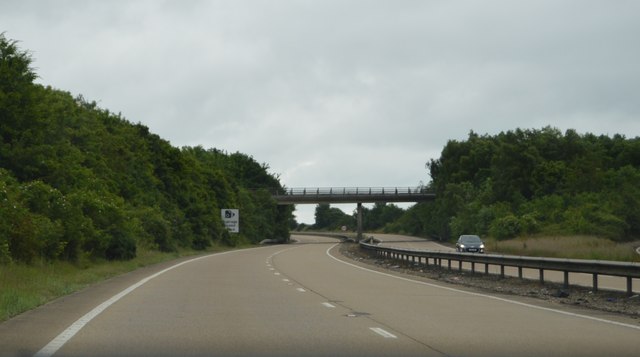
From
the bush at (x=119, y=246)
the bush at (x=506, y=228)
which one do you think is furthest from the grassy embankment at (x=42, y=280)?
the bush at (x=506, y=228)

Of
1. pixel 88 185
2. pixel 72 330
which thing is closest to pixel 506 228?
pixel 88 185

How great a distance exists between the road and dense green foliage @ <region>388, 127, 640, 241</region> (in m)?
58.7

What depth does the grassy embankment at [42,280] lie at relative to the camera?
17453mm

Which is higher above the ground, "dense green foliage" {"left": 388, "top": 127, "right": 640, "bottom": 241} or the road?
"dense green foliage" {"left": 388, "top": 127, "right": 640, "bottom": 241}

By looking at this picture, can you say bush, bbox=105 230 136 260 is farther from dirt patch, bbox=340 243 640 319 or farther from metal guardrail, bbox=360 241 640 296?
dirt patch, bbox=340 243 640 319

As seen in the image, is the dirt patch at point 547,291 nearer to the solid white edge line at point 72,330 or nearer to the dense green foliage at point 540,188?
the solid white edge line at point 72,330

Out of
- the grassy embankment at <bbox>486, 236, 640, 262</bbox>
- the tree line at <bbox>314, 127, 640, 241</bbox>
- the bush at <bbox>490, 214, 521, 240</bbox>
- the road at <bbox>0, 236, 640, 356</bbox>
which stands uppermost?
the tree line at <bbox>314, 127, 640, 241</bbox>

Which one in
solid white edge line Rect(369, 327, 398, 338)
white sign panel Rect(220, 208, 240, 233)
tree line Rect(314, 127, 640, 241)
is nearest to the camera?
solid white edge line Rect(369, 327, 398, 338)

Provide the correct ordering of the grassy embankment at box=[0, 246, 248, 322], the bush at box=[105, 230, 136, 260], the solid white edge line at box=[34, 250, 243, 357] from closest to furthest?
the solid white edge line at box=[34, 250, 243, 357]
the grassy embankment at box=[0, 246, 248, 322]
the bush at box=[105, 230, 136, 260]

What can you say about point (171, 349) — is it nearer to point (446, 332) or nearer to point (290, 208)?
point (446, 332)

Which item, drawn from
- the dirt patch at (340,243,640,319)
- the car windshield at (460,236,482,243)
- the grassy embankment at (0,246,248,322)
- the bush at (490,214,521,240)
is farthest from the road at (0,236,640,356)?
the bush at (490,214,521,240)

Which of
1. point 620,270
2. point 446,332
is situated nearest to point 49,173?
point 620,270

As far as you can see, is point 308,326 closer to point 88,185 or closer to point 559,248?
point 88,185

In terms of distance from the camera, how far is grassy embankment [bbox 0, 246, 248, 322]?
1745 cm
